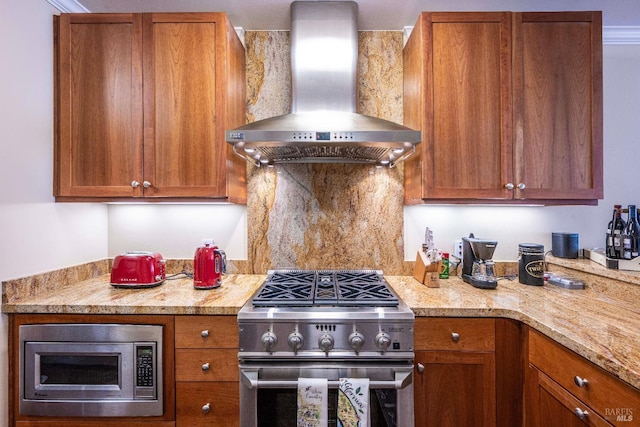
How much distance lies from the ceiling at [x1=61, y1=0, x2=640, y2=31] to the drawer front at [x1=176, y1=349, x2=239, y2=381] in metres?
1.86

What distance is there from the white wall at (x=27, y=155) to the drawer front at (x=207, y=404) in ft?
2.67

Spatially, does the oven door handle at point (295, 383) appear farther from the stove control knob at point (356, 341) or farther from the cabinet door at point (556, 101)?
the cabinet door at point (556, 101)

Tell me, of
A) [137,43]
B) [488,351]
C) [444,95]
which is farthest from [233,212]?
[488,351]

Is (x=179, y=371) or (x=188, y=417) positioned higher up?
(x=179, y=371)

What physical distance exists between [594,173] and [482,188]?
0.58 meters

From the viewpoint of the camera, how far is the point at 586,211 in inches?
83.2

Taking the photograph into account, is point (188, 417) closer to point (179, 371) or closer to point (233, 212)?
point (179, 371)

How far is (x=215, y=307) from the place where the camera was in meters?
1.47

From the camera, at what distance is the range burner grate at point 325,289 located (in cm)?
150

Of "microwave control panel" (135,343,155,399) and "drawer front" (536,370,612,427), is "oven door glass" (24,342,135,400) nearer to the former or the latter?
"microwave control panel" (135,343,155,399)

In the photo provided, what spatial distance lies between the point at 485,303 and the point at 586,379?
0.47m

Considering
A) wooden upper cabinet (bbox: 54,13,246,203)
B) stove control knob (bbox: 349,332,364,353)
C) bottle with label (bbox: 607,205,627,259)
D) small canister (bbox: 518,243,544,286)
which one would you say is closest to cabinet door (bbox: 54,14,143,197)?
wooden upper cabinet (bbox: 54,13,246,203)

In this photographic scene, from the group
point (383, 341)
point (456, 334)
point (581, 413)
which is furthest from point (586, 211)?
point (383, 341)

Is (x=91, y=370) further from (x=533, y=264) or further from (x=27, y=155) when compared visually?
(x=533, y=264)
